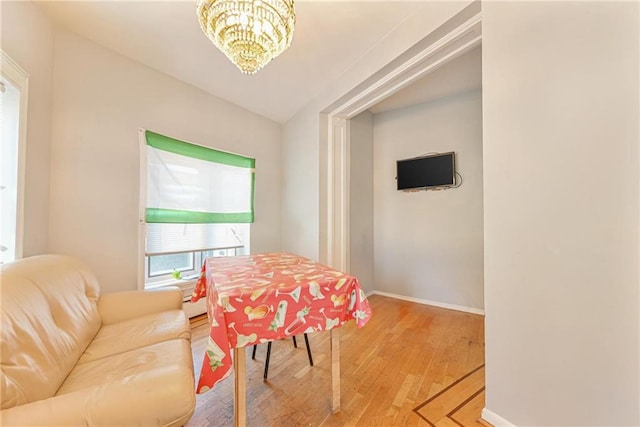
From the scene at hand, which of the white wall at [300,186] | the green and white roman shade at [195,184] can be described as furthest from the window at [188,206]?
the white wall at [300,186]

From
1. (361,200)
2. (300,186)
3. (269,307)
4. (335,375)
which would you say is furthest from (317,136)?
(335,375)

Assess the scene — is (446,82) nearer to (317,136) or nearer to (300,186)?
(317,136)

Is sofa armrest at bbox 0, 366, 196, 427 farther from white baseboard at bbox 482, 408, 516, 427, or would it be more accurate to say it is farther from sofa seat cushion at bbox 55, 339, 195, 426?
white baseboard at bbox 482, 408, 516, 427

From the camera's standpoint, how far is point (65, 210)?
6.08 feet

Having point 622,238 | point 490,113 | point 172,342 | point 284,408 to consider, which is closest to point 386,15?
point 490,113

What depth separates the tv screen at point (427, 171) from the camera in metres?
2.93

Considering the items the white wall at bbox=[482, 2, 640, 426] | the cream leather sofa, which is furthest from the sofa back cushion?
the white wall at bbox=[482, 2, 640, 426]

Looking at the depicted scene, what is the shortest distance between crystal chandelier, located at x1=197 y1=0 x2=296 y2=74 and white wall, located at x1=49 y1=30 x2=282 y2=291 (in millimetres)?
1514

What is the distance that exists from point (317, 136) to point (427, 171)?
5.00 ft

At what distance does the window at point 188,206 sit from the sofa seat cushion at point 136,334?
0.95 meters

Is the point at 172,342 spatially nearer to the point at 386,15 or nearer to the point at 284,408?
the point at 284,408

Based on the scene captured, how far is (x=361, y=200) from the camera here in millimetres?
3457

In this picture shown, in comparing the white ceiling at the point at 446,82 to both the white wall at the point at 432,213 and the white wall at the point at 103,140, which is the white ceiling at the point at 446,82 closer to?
the white wall at the point at 432,213

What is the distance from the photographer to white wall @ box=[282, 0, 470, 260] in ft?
5.42
